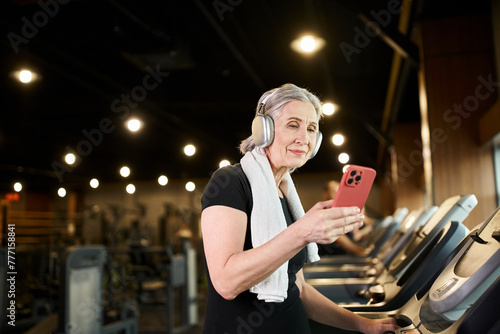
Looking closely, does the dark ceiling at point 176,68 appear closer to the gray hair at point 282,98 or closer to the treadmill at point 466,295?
the gray hair at point 282,98

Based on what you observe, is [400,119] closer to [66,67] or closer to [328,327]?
[66,67]

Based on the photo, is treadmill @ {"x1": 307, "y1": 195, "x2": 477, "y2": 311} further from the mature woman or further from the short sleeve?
the short sleeve

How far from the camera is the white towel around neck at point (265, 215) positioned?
1.12m

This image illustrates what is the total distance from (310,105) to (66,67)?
5.97 meters

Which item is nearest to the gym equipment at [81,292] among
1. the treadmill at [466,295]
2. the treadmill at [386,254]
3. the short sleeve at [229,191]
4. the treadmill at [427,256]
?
the treadmill at [386,254]

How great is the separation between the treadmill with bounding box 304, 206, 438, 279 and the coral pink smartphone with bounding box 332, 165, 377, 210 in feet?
4.47

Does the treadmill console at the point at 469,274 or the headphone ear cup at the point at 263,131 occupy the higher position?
the headphone ear cup at the point at 263,131

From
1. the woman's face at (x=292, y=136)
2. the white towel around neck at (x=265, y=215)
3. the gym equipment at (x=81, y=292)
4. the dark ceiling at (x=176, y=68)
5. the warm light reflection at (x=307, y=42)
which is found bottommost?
the gym equipment at (x=81, y=292)

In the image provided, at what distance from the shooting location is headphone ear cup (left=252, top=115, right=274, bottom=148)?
4.11 feet

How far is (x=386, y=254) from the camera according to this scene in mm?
3232

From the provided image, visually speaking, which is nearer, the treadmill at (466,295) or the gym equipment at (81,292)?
the treadmill at (466,295)

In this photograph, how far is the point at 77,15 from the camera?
195 inches

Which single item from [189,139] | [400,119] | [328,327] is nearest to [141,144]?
[189,139]

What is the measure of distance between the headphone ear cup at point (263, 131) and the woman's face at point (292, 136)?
2 cm
